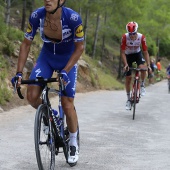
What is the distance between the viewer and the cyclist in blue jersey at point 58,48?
5.30 meters

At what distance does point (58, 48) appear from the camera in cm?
555

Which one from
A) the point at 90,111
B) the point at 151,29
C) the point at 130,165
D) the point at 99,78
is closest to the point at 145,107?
the point at 90,111

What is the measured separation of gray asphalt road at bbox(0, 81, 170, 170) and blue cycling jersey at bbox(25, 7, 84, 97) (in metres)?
1.19

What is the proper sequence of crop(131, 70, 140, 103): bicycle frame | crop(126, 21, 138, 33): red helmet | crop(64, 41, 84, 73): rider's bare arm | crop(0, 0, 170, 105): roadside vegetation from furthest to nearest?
1. crop(0, 0, 170, 105): roadside vegetation
2. crop(131, 70, 140, 103): bicycle frame
3. crop(126, 21, 138, 33): red helmet
4. crop(64, 41, 84, 73): rider's bare arm

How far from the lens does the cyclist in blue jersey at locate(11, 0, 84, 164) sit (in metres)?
5.30

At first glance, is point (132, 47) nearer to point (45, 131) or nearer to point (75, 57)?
point (75, 57)

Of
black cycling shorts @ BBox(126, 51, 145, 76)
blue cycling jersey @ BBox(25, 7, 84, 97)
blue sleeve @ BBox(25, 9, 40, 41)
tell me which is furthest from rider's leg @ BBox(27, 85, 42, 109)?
black cycling shorts @ BBox(126, 51, 145, 76)

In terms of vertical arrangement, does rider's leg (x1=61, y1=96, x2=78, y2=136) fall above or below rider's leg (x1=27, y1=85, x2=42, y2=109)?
below

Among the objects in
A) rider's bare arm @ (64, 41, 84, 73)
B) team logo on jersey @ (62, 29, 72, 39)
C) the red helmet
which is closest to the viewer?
rider's bare arm @ (64, 41, 84, 73)

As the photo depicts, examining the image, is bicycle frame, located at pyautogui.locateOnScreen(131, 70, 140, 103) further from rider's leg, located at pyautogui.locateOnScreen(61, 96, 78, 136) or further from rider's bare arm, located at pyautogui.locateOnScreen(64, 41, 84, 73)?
rider's bare arm, located at pyautogui.locateOnScreen(64, 41, 84, 73)

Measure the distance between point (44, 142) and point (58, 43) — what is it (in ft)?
4.10

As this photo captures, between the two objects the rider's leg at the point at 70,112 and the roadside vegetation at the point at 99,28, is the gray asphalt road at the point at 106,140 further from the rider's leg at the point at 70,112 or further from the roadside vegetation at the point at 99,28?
the roadside vegetation at the point at 99,28

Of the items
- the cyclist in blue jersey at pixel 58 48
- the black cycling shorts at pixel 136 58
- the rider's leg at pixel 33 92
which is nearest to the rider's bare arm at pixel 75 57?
the cyclist in blue jersey at pixel 58 48

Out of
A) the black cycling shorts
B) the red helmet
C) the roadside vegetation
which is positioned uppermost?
the red helmet
